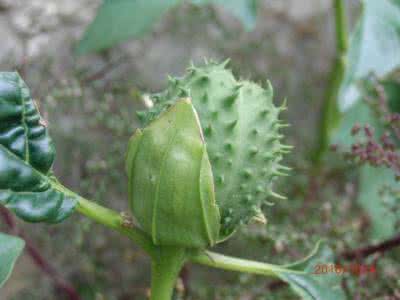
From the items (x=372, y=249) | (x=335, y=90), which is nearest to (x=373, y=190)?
(x=335, y=90)

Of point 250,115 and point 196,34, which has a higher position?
point 250,115

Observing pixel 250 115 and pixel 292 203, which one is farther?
pixel 292 203

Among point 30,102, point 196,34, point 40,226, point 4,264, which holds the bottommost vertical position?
point 40,226

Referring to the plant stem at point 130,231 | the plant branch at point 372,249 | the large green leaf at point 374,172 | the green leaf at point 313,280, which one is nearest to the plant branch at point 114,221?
the plant stem at point 130,231

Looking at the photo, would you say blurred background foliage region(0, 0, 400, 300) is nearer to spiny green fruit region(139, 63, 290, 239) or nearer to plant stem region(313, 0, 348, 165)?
plant stem region(313, 0, 348, 165)

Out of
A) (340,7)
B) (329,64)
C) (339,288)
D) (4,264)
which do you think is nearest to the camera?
(4,264)

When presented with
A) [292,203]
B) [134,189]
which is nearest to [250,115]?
[134,189]

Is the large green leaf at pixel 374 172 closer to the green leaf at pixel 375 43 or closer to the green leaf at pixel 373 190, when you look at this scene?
the green leaf at pixel 373 190

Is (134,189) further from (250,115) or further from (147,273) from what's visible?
(147,273)
